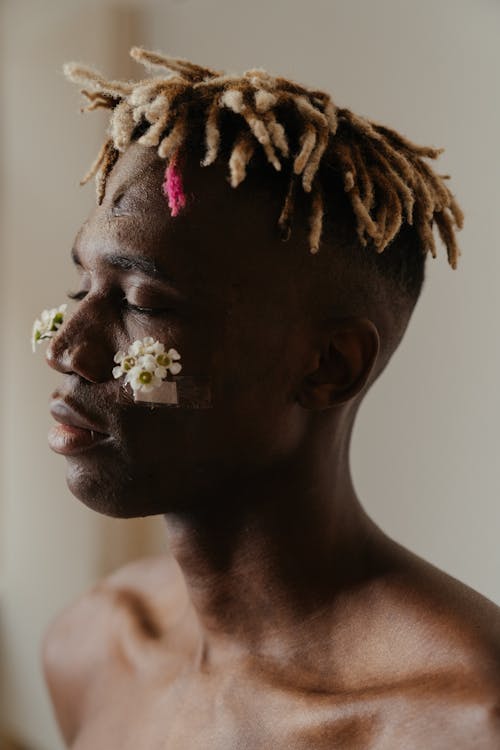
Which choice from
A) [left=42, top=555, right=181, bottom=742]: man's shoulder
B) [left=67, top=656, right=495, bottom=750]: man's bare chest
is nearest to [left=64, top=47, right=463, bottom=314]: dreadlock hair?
[left=67, top=656, right=495, bottom=750]: man's bare chest

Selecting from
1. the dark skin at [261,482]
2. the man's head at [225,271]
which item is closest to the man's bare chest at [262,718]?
the dark skin at [261,482]

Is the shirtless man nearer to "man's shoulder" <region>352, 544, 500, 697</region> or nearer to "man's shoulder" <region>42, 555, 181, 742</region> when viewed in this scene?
"man's shoulder" <region>352, 544, 500, 697</region>

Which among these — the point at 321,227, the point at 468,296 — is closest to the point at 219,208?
the point at 321,227

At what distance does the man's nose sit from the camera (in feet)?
3.70

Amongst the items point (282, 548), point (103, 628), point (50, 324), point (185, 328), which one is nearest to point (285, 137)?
point (185, 328)

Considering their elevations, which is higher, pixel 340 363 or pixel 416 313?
pixel 340 363

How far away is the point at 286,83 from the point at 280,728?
29.1 inches

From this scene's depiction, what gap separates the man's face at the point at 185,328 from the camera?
3.70ft

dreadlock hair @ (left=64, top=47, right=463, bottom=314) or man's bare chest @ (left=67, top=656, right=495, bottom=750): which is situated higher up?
dreadlock hair @ (left=64, top=47, right=463, bottom=314)

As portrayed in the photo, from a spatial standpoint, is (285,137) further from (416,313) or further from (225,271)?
(416,313)

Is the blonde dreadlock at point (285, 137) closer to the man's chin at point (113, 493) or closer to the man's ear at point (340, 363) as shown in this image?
the man's ear at point (340, 363)

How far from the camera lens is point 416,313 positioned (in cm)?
176

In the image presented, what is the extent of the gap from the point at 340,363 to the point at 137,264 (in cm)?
26

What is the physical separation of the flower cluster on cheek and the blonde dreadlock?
7.4 inches
